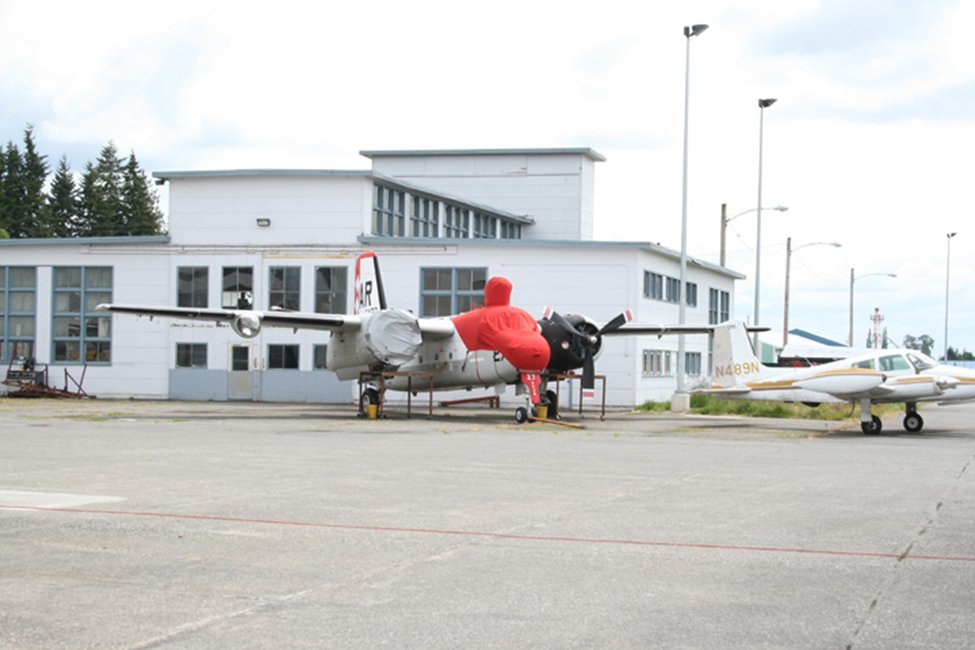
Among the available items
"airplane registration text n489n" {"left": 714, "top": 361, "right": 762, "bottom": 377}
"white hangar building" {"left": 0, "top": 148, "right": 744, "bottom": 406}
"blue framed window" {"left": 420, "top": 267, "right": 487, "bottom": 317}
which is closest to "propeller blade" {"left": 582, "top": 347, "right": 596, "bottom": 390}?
"airplane registration text n489n" {"left": 714, "top": 361, "right": 762, "bottom": 377}

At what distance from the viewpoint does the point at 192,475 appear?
14547 millimetres

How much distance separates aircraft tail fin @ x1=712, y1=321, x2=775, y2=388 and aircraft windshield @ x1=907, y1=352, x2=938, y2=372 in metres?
3.67

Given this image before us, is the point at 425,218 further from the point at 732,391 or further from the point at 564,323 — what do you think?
the point at 732,391

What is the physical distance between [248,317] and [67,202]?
6810 cm

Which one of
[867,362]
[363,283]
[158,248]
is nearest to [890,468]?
[867,362]

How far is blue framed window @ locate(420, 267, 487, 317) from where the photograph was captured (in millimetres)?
40531

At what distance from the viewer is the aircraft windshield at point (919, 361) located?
88.5 feet

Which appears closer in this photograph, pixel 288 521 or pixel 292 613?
pixel 292 613

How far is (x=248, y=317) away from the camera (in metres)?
29.5

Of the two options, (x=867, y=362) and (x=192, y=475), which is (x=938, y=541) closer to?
(x=192, y=475)

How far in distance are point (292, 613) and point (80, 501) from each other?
18.9 ft

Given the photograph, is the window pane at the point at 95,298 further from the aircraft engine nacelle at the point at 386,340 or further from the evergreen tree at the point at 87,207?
the evergreen tree at the point at 87,207

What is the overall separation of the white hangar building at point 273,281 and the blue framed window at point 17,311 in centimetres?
5

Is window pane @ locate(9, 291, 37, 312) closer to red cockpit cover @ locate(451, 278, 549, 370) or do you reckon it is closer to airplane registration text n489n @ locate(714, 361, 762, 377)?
red cockpit cover @ locate(451, 278, 549, 370)
